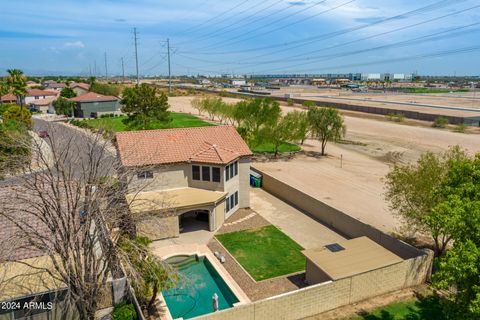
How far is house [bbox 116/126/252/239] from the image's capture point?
25.7 meters

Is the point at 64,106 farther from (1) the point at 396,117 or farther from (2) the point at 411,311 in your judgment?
(2) the point at 411,311

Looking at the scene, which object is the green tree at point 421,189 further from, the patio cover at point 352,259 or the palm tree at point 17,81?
the palm tree at point 17,81

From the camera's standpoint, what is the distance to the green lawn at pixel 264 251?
823 inches

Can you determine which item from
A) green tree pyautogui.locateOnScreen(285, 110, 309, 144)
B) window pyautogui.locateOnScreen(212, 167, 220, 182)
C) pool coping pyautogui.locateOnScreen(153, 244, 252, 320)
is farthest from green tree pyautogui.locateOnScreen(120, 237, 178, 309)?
green tree pyautogui.locateOnScreen(285, 110, 309, 144)

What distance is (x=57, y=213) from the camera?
1271cm

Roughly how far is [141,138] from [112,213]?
616 inches

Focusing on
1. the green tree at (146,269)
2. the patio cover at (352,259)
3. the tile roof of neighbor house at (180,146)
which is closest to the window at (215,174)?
the tile roof of neighbor house at (180,146)

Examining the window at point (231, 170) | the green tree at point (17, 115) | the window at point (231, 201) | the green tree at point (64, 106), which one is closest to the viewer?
the window at point (231, 170)

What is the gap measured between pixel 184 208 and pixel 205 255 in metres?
3.83

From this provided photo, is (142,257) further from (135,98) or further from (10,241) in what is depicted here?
(135,98)

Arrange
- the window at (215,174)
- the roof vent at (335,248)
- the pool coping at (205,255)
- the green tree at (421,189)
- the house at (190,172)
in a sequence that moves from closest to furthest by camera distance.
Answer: the pool coping at (205,255) < the roof vent at (335,248) < the green tree at (421,189) < the house at (190,172) < the window at (215,174)

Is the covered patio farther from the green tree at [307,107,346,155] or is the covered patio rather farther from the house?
the green tree at [307,107,346,155]

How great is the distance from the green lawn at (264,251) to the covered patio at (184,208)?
2.02 meters

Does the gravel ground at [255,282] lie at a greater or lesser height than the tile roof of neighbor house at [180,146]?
lesser
